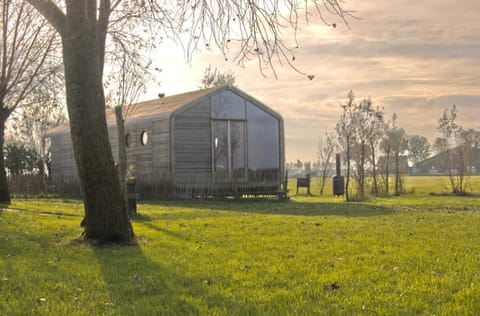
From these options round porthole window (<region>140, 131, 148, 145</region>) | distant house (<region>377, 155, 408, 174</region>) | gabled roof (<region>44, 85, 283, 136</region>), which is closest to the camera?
gabled roof (<region>44, 85, 283, 136</region>)

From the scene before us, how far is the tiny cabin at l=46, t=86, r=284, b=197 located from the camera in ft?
81.6

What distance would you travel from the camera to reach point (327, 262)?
22.1 feet

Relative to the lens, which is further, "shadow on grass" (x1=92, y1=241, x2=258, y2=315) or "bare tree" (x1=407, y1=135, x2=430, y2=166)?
"bare tree" (x1=407, y1=135, x2=430, y2=166)

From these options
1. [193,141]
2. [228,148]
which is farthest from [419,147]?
[193,141]

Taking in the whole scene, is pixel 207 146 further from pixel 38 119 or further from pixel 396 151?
pixel 396 151

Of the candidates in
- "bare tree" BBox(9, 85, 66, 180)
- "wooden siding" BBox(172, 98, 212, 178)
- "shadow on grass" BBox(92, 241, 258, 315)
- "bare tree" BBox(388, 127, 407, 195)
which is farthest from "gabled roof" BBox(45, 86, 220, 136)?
"shadow on grass" BBox(92, 241, 258, 315)

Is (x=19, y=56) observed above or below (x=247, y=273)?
above

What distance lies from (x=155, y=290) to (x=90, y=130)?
399cm

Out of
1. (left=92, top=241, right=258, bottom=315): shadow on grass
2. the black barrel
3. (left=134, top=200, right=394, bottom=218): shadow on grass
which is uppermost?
the black barrel

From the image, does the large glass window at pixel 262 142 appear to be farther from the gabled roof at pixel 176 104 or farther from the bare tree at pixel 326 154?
the bare tree at pixel 326 154

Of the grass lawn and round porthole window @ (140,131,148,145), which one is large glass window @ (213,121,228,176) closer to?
round porthole window @ (140,131,148,145)

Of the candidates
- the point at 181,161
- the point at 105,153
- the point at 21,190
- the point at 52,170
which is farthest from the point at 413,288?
the point at 52,170

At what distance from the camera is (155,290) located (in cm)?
543

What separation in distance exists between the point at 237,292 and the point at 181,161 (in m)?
20.0
